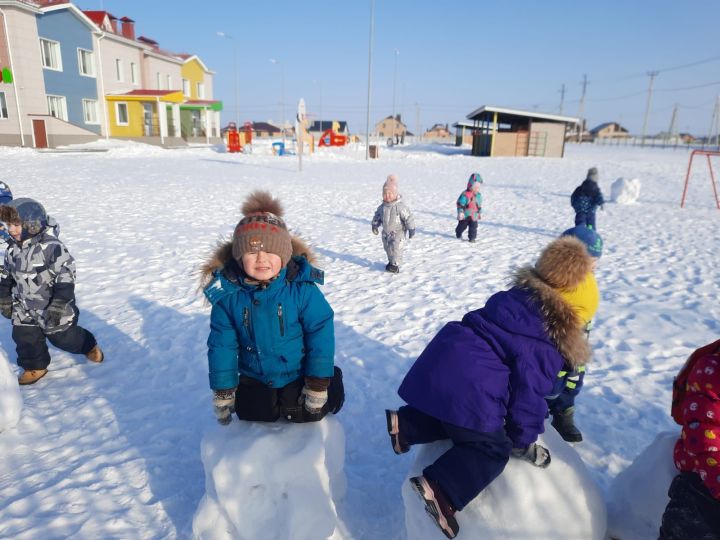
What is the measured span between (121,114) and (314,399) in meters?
40.3

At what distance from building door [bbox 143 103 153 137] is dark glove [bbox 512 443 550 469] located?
39796mm

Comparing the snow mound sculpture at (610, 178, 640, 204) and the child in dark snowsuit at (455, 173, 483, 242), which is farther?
the snow mound sculpture at (610, 178, 640, 204)

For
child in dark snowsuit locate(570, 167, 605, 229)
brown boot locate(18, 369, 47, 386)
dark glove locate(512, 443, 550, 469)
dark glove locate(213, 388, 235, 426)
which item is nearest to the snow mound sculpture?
child in dark snowsuit locate(570, 167, 605, 229)

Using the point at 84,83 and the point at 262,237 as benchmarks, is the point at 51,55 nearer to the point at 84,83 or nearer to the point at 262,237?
the point at 84,83

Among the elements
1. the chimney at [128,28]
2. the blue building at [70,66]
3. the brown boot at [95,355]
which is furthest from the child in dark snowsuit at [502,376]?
the chimney at [128,28]

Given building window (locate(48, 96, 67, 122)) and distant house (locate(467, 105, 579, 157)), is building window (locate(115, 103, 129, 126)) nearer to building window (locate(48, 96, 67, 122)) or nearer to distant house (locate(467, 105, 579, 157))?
building window (locate(48, 96, 67, 122))

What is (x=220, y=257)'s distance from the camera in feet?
7.61

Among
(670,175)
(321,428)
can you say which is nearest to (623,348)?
(321,428)

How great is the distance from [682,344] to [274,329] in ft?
13.2

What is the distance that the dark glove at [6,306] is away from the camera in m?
3.35

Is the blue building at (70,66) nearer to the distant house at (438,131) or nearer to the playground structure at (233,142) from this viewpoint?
the playground structure at (233,142)

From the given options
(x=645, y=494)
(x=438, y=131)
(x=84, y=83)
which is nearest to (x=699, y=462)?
(x=645, y=494)

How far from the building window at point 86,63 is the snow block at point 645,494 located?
40.3 m

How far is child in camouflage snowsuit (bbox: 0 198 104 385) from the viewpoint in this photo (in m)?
3.24
